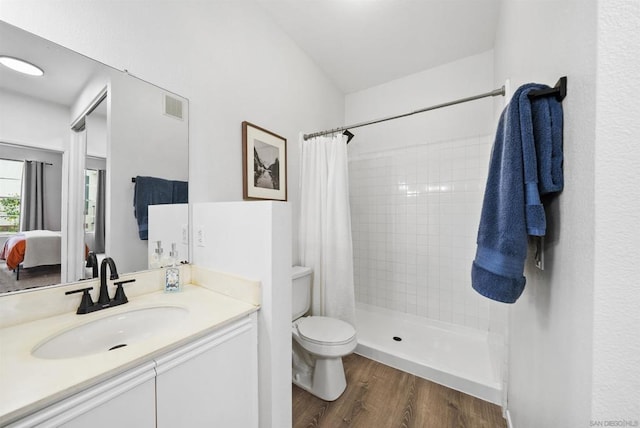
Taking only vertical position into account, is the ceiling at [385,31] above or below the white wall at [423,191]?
above

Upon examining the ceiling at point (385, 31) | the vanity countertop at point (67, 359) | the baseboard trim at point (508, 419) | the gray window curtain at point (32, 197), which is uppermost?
the ceiling at point (385, 31)

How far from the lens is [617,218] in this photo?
40 cm

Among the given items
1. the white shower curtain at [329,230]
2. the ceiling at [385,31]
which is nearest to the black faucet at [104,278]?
the white shower curtain at [329,230]

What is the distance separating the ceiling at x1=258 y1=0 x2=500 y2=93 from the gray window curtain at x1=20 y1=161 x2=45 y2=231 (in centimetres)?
171

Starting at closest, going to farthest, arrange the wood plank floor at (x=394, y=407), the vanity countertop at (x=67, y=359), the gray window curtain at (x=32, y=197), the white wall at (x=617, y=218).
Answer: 1. the white wall at (x=617, y=218)
2. the vanity countertop at (x=67, y=359)
3. the gray window curtain at (x=32, y=197)
4. the wood plank floor at (x=394, y=407)

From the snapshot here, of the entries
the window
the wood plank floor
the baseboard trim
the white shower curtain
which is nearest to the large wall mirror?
the window

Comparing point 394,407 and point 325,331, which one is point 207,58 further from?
point 394,407

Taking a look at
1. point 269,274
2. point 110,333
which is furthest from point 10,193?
point 269,274

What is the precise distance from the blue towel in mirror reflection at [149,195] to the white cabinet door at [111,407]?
0.70 m

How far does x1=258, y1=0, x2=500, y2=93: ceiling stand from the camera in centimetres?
166

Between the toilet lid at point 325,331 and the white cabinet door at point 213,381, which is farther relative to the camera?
the toilet lid at point 325,331

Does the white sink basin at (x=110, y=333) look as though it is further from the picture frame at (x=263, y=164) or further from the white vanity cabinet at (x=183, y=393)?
the picture frame at (x=263, y=164)

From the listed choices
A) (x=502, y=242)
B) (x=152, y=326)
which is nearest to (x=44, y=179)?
(x=152, y=326)

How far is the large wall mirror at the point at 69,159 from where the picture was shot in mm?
817
